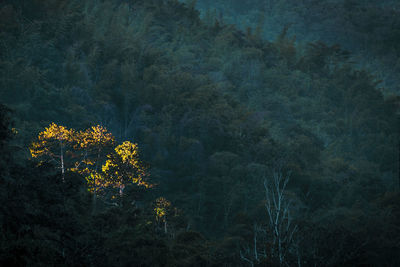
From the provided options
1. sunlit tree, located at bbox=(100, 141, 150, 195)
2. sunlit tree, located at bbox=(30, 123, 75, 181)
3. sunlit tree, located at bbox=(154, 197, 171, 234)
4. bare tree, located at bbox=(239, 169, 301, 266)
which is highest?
sunlit tree, located at bbox=(30, 123, 75, 181)

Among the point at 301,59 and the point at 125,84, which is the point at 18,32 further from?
the point at 301,59

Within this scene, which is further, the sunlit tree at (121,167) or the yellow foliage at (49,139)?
the sunlit tree at (121,167)

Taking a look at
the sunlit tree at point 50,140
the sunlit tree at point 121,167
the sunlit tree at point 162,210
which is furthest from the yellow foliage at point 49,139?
the sunlit tree at point 162,210

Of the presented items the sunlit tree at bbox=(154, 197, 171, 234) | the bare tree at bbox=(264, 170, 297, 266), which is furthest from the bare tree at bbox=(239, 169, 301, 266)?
the sunlit tree at bbox=(154, 197, 171, 234)

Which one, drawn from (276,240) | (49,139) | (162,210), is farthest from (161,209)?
(276,240)

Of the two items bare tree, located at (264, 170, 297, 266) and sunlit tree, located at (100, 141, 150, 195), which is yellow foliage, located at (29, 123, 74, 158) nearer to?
sunlit tree, located at (100, 141, 150, 195)

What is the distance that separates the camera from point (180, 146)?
35938 millimetres

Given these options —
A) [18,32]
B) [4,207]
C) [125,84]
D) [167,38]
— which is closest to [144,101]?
[125,84]

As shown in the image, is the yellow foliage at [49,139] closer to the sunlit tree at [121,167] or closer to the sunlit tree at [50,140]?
the sunlit tree at [50,140]

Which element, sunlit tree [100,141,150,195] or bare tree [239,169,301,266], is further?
sunlit tree [100,141,150,195]

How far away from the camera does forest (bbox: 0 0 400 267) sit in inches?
604

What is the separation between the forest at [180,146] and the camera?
50.4 feet

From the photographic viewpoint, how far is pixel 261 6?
102375 mm

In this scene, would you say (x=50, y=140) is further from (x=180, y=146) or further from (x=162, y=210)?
(x=180, y=146)
